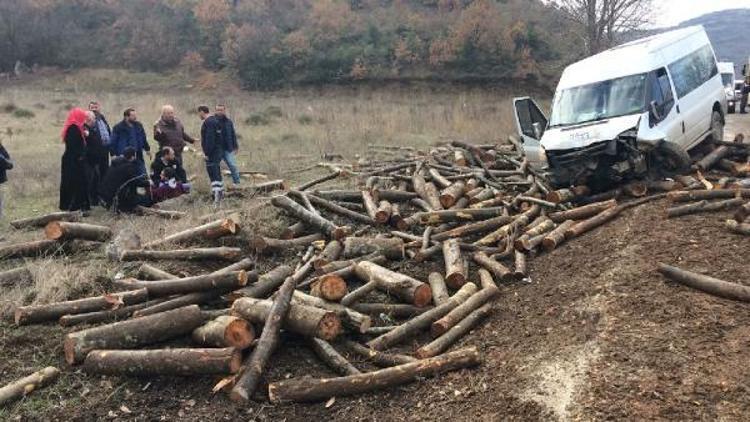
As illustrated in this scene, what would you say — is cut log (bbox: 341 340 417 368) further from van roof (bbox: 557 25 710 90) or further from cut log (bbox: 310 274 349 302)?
van roof (bbox: 557 25 710 90)

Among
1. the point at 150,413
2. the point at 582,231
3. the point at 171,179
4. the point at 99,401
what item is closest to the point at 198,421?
the point at 150,413

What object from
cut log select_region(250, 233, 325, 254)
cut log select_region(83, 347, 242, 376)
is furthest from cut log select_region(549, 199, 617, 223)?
cut log select_region(83, 347, 242, 376)

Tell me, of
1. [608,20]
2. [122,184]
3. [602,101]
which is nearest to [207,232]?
[122,184]

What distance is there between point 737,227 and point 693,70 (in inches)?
240

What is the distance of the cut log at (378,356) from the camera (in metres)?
5.88

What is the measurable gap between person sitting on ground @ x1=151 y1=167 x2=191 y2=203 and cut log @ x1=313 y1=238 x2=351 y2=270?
14.1 ft

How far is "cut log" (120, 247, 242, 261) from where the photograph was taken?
8102 mm

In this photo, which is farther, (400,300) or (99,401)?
(400,300)

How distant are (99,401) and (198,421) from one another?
1.00 metres

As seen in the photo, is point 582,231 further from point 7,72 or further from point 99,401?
point 7,72

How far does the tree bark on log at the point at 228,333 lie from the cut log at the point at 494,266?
3.38 m

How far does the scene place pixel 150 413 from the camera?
547 centimetres

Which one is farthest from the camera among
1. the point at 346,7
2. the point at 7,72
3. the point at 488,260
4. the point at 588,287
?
the point at 346,7

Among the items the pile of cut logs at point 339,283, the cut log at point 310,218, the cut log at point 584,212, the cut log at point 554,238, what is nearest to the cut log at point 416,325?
the pile of cut logs at point 339,283
